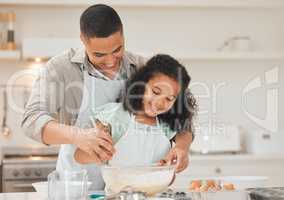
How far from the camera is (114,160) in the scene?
169cm

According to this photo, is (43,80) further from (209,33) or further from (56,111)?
(209,33)

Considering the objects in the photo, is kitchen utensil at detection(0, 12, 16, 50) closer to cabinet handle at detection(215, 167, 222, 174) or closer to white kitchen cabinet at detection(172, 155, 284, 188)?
white kitchen cabinet at detection(172, 155, 284, 188)

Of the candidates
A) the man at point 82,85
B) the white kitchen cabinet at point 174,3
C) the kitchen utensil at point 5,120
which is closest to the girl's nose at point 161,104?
the man at point 82,85

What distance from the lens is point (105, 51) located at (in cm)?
173

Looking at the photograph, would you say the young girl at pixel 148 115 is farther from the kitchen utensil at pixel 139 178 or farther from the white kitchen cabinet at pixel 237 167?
the white kitchen cabinet at pixel 237 167

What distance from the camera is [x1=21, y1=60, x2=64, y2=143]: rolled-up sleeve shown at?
164cm

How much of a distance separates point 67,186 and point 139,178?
201mm

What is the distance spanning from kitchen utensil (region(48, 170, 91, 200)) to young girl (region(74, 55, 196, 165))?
326 mm

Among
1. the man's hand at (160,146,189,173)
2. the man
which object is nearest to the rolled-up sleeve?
the man

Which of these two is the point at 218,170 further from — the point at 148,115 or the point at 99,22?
the point at 99,22

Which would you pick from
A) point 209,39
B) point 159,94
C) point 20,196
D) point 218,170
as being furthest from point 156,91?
point 209,39

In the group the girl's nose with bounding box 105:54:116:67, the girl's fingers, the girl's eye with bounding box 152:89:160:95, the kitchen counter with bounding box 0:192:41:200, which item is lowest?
the kitchen counter with bounding box 0:192:41:200

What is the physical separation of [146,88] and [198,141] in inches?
57.9

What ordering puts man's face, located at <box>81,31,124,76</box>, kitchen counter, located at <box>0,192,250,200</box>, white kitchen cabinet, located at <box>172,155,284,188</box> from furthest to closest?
white kitchen cabinet, located at <box>172,155,284,188</box> < man's face, located at <box>81,31,124,76</box> < kitchen counter, located at <box>0,192,250,200</box>
